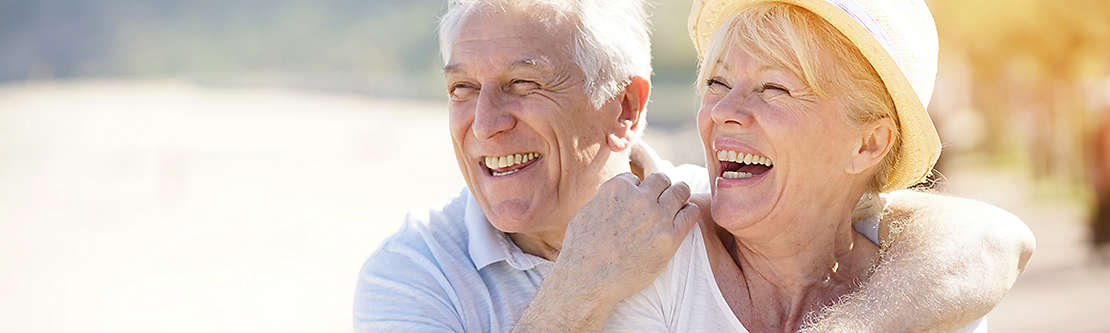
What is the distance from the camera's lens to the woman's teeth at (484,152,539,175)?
2.85m

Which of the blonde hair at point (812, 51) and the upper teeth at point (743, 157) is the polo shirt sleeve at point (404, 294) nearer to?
the upper teeth at point (743, 157)

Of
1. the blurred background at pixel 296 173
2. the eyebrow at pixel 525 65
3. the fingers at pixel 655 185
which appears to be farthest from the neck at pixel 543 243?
the blurred background at pixel 296 173

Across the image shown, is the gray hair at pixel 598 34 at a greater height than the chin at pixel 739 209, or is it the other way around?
the gray hair at pixel 598 34

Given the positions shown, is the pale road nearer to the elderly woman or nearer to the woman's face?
the elderly woman

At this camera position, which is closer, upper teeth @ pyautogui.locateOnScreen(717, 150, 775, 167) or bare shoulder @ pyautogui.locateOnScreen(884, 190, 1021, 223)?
upper teeth @ pyautogui.locateOnScreen(717, 150, 775, 167)

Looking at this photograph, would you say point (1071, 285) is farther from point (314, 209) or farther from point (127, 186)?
point (127, 186)

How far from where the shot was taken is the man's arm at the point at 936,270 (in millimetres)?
2268

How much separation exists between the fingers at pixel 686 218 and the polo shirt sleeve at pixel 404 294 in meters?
0.67

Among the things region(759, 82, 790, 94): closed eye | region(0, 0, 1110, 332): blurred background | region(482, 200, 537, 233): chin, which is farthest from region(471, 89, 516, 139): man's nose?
region(0, 0, 1110, 332): blurred background

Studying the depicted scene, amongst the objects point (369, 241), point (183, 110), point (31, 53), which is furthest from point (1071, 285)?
point (31, 53)

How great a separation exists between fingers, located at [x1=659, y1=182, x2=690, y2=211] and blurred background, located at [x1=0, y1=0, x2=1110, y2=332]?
0.92m

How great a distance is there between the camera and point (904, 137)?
239cm

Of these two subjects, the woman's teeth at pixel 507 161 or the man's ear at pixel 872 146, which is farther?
the woman's teeth at pixel 507 161

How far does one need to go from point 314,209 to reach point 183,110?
8.64 m
